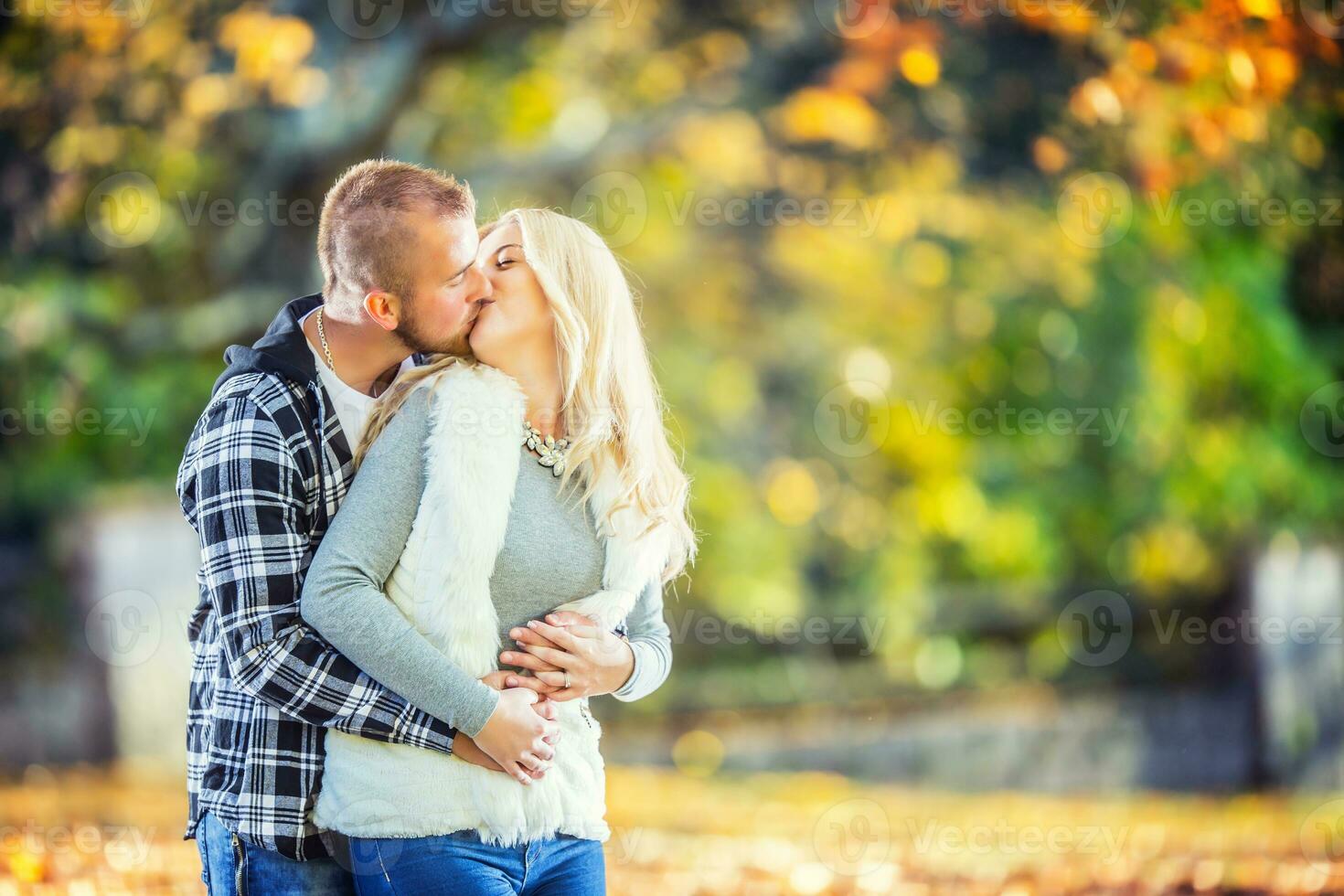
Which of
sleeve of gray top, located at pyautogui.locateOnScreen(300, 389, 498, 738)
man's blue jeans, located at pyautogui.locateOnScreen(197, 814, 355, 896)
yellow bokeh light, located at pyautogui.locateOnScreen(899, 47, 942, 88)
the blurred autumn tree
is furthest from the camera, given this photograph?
the blurred autumn tree

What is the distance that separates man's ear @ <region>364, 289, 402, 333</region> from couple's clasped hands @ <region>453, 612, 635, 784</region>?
577 millimetres

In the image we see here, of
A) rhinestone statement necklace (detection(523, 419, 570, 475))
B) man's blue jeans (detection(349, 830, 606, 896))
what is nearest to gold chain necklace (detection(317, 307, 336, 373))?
rhinestone statement necklace (detection(523, 419, 570, 475))

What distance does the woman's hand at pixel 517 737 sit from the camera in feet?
6.04

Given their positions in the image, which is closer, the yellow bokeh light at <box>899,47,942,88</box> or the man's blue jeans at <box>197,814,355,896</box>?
the man's blue jeans at <box>197,814,355,896</box>

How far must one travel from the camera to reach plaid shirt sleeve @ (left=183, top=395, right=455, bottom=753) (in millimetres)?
1833

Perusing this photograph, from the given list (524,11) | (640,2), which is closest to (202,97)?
(524,11)

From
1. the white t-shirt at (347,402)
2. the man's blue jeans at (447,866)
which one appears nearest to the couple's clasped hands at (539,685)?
the man's blue jeans at (447,866)

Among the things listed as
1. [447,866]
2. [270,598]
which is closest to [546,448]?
[270,598]

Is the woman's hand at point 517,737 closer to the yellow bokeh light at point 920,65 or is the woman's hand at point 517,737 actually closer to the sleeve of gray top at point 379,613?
the sleeve of gray top at point 379,613

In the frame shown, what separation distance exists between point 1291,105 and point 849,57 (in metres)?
2.05

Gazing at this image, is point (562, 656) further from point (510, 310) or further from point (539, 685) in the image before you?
point (510, 310)

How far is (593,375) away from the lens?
212 centimetres

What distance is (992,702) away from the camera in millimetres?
7902

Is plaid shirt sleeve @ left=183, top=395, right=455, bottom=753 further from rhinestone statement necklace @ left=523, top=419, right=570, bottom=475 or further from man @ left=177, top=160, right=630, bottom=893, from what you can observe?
rhinestone statement necklace @ left=523, top=419, right=570, bottom=475
